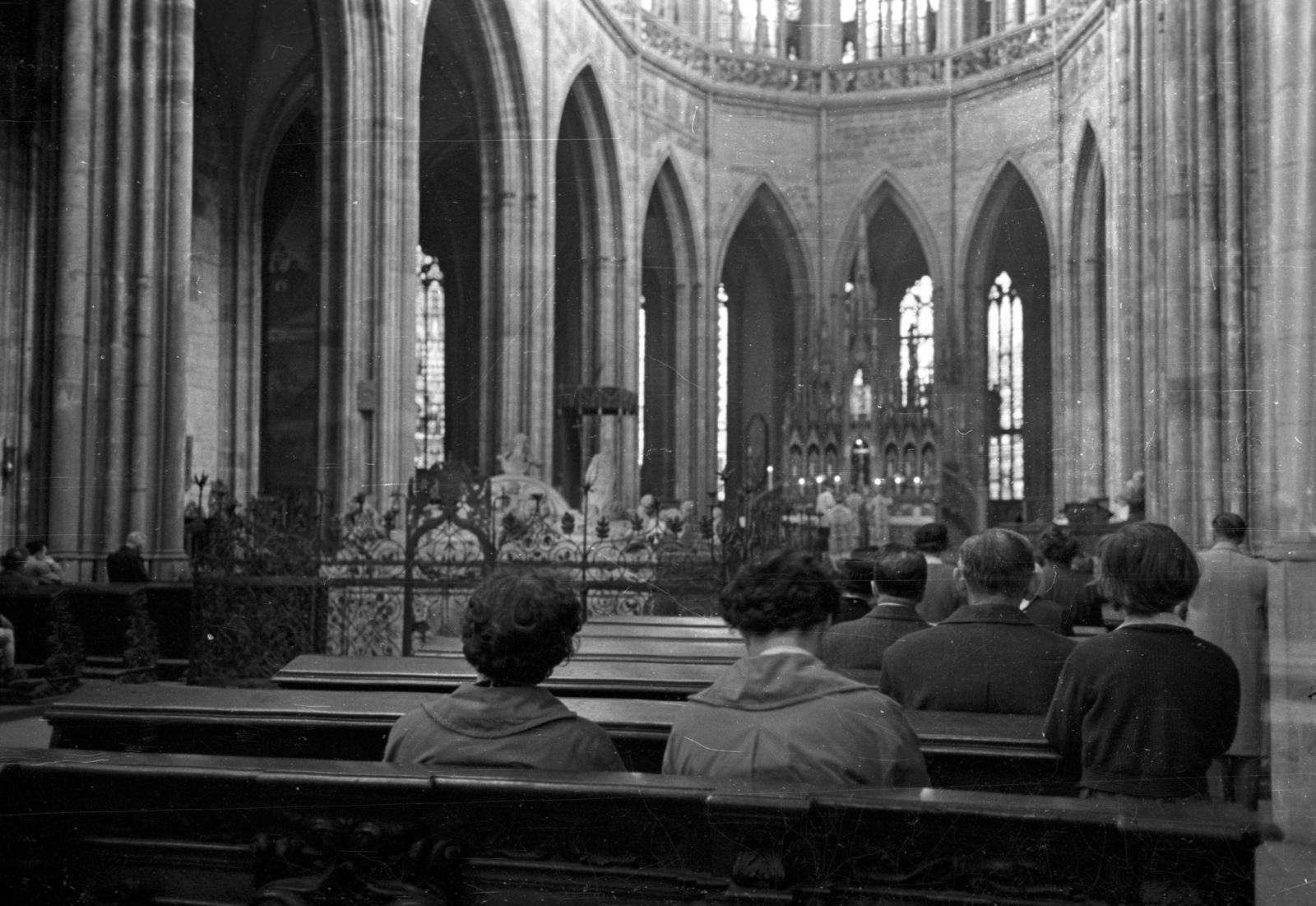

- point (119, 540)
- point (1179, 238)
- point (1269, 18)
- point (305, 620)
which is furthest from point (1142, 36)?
point (119, 540)

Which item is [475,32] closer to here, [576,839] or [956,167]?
[956,167]

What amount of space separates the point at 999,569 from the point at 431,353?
2563 centimetres

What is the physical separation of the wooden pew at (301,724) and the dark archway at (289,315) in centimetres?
1826

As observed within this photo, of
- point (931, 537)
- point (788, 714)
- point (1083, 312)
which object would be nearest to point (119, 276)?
point (931, 537)

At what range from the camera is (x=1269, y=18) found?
5.11 m

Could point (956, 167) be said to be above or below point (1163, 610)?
above

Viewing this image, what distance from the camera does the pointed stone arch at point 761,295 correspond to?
27.8 metres

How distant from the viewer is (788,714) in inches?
95.7

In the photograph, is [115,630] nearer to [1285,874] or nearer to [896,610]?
[896,610]

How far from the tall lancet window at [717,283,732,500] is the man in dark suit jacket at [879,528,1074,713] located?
22316mm

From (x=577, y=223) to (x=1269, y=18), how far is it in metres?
19.1

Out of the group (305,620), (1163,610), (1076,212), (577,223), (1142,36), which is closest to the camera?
(1163,610)

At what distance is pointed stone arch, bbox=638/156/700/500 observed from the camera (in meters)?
24.0

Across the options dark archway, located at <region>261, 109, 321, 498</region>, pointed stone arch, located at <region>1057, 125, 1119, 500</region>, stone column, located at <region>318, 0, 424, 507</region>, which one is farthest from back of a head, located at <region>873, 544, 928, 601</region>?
dark archway, located at <region>261, 109, 321, 498</region>
